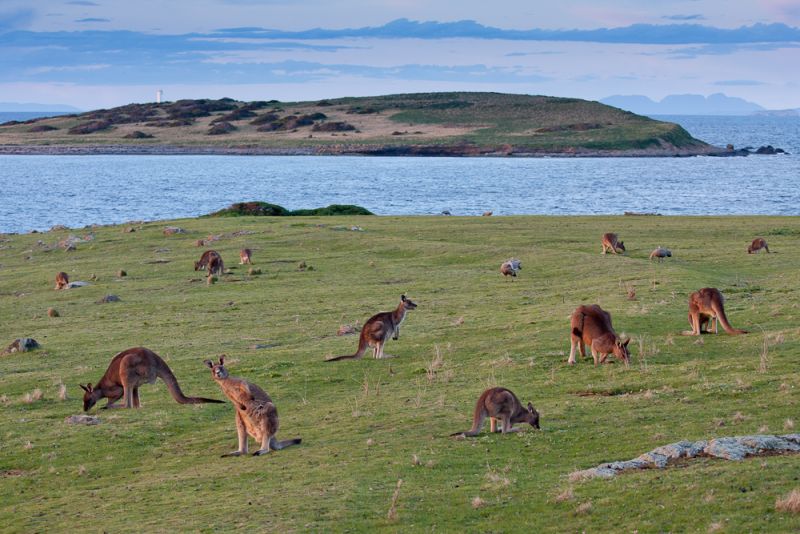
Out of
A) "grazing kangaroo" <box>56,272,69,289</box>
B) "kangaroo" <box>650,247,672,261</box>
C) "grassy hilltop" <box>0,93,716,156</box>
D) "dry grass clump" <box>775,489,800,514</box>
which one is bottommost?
"grazing kangaroo" <box>56,272,69,289</box>

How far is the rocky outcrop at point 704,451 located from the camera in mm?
11852

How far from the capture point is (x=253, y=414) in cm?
1372

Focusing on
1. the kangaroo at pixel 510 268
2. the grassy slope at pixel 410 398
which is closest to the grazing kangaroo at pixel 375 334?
the grassy slope at pixel 410 398

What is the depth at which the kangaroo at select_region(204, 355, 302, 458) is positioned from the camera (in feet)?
44.6

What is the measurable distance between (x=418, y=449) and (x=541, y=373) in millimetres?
5105

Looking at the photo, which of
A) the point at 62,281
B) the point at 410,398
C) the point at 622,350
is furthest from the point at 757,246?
the point at 62,281

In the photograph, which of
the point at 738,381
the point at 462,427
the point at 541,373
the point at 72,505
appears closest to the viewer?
the point at 72,505

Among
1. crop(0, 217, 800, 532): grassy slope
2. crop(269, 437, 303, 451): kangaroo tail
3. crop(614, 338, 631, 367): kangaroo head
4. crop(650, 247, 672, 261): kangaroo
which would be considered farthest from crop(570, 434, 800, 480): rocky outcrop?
crop(650, 247, 672, 261): kangaroo

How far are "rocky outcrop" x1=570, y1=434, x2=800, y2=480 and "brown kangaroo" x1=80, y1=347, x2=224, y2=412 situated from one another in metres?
7.25

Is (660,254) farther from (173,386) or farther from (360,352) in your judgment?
(173,386)

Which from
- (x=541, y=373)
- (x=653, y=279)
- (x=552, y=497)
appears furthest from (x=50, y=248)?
(x=552, y=497)

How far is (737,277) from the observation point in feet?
96.4

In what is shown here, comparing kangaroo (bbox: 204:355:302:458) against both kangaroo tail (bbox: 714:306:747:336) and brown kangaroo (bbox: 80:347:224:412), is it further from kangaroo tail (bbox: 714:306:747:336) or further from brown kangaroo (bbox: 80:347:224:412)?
kangaroo tail (bbox: 714:306:747:336)

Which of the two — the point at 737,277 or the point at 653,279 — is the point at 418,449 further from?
the point at 737,277
